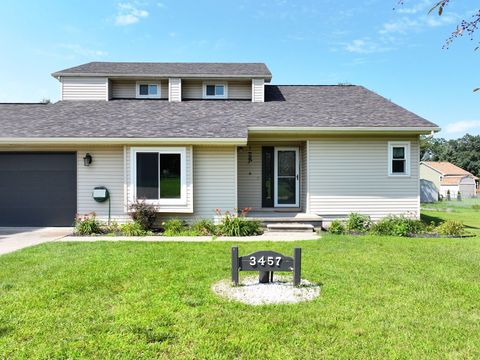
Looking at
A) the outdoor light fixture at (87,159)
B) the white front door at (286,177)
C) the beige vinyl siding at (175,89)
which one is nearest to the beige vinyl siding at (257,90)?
the white front door at (286,177)

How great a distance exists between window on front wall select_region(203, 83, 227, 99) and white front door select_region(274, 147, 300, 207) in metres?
3.81

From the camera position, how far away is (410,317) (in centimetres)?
377

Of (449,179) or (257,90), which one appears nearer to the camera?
(257,90)

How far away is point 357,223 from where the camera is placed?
9.84 m

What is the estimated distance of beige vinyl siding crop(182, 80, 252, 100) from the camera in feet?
44.5

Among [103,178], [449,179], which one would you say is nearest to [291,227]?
[103,178]

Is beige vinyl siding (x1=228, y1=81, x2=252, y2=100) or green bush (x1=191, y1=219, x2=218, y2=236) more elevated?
beige vinyl siding (x1=228, y1=81, x2=252, y2=100)

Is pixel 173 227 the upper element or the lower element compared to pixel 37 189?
lower

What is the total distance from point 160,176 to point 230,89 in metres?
5.77

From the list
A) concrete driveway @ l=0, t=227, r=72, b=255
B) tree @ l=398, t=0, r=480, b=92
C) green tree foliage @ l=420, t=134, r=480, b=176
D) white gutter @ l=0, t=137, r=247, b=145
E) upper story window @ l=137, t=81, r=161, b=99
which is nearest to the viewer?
tree @ l=398, t=0, r=480, b=92

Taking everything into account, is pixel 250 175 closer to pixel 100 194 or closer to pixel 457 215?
pixel 100 194

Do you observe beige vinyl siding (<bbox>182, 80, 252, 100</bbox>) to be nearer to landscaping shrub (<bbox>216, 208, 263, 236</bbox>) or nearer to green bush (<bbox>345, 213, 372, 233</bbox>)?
landscaping shrub (<bbox>216, 208, 263, 236</bbox>)

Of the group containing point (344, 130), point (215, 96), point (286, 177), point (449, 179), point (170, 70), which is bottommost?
point (286, 177)

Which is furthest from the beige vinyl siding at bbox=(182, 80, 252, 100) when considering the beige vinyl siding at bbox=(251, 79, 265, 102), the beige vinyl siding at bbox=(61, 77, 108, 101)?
the beige vinyl siding at bbox=(61, 77, 108, 101)
